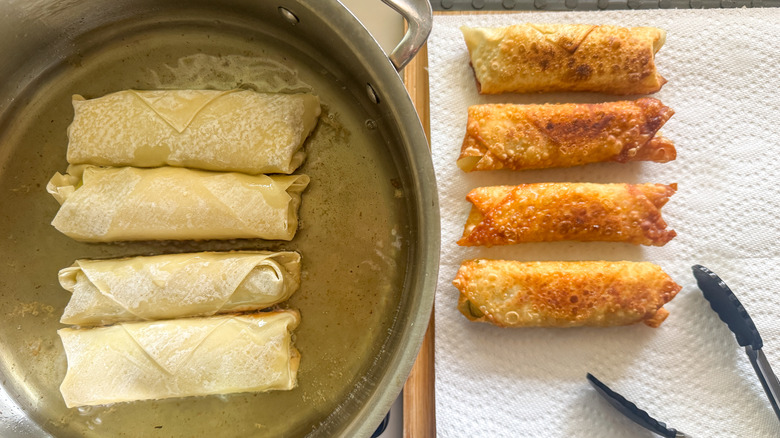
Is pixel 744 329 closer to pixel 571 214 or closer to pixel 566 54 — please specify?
pixel 571 214

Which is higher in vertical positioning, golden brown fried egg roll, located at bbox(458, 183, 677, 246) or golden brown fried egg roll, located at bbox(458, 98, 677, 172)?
golden brown fried egg roll, located at bbox(458, 98, 677, 172)

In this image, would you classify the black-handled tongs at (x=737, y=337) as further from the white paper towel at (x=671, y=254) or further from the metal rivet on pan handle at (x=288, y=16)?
the metal rivet on pan handle at (x=288, y=16)

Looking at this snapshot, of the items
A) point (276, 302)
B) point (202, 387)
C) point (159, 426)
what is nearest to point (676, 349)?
point (276, 302)

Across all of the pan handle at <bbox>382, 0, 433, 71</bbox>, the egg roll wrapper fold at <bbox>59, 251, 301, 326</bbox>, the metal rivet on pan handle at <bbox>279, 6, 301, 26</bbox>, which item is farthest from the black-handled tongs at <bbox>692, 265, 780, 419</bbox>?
the metal rivet on pan handle at <bbox>279, 6, 301, 26</bbox>

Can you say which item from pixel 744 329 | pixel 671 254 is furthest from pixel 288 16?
pixel 744 329

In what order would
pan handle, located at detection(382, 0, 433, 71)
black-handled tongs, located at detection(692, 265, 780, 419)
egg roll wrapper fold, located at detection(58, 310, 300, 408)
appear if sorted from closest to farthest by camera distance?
pan handle, located at detection(382, 0, 433, 71) < egg roll wrapper fold, located at detection(58, 310, 300, 408) < black-handled tongs, located at detection(692, 265, 780, 419)

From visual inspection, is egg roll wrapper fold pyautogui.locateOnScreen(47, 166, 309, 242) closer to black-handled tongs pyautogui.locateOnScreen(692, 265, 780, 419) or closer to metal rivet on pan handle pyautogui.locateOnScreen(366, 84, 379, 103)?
metal rivet on pan handle pyautogui.locateOnScreen(366, 84, 379, 103)

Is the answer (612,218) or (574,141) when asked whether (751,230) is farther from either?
(574,141)
